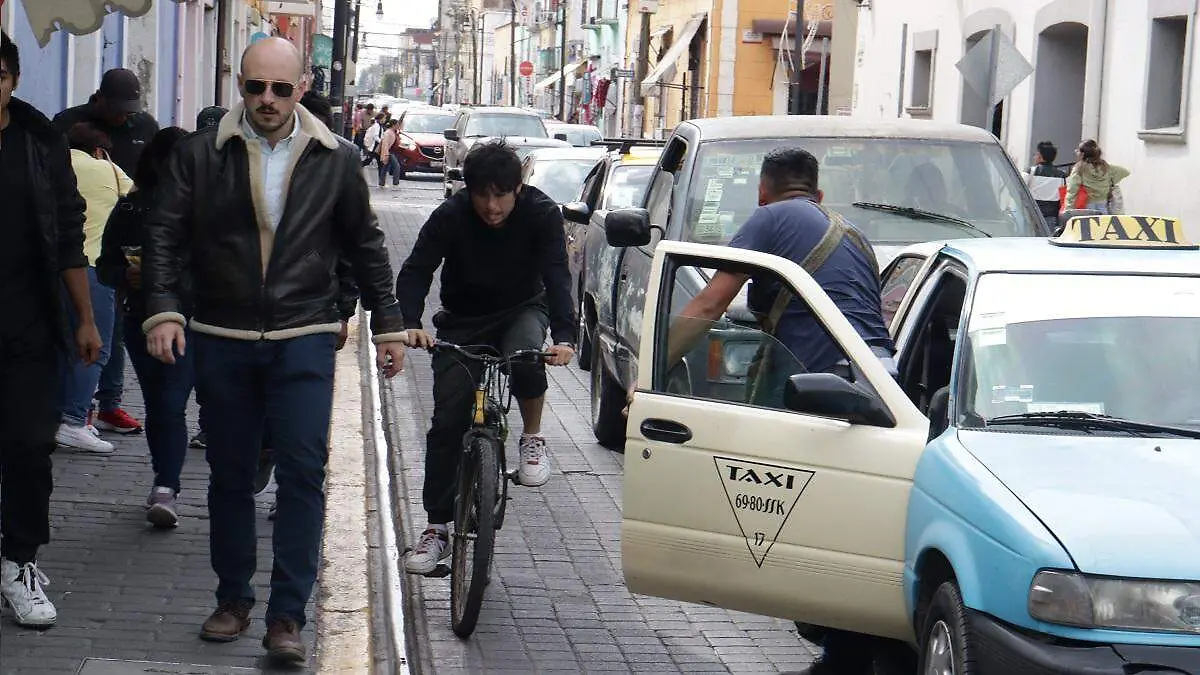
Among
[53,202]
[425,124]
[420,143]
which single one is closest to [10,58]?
[53,202]

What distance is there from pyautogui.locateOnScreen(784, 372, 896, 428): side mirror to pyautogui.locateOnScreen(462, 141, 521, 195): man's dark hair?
1.91m

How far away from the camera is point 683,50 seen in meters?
53.5

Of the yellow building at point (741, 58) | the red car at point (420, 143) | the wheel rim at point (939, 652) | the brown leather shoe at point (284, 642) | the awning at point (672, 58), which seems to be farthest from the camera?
the awning at point (672, 58)

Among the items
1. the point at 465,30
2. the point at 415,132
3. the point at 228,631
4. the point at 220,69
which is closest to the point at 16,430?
the point at 228,631

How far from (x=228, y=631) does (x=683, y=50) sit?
48.3m

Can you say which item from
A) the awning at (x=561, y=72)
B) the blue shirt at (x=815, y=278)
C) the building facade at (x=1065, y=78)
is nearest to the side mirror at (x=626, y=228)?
the blue shirt at (x=815, y=278)

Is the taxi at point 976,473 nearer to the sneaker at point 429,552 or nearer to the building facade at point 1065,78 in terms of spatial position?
the sneaker at point 429,552

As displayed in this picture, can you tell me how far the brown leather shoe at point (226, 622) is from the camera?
6180 millimetres

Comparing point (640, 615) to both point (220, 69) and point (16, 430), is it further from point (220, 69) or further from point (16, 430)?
point (220, 69)

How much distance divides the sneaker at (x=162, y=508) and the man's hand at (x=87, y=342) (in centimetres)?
143

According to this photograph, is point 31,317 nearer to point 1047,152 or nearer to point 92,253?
point 92,253

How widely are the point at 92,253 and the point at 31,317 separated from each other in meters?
3.14

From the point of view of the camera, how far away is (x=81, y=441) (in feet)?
31.1

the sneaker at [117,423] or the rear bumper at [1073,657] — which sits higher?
the rear bumper at [1073,657]
